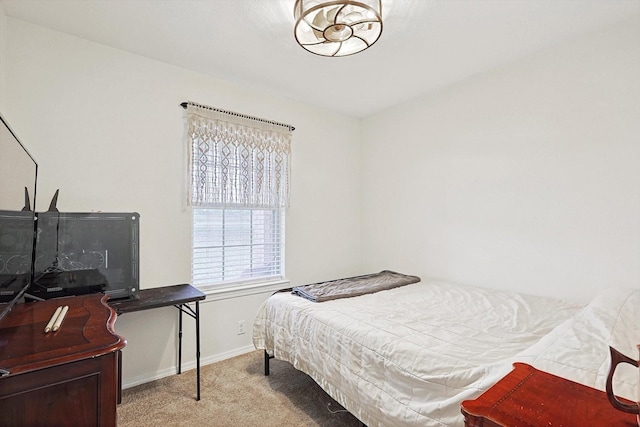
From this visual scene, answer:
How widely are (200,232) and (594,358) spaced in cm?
271

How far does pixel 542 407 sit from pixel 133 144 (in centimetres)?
283

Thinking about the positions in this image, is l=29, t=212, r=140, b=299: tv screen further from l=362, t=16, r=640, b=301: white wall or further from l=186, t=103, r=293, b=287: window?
l=362, t=16, r=640, b=301: white wall

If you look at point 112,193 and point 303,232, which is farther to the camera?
point 303,232

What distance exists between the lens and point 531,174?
8.25ft

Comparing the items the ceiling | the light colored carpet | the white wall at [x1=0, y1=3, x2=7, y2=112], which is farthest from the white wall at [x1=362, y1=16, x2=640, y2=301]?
the white wall at [x1=0, y1=3, x2=7, y2=112]

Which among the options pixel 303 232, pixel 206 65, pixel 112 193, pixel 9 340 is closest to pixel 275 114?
pixel 206 65

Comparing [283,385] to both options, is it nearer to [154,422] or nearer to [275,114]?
[154,422]

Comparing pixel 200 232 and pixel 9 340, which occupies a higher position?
pixel 200 232

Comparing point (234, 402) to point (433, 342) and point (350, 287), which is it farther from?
point (433, 342)

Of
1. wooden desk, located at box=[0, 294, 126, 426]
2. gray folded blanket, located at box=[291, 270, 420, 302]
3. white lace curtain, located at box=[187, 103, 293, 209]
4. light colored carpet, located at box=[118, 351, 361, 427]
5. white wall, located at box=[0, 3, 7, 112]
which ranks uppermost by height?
white wall, located at box=[0, 3, 7, 112]

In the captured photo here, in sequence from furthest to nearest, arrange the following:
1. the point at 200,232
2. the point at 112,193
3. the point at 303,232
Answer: the point at 303,232
the point at 200,232
the point at 112,193

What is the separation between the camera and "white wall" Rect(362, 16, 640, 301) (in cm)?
211

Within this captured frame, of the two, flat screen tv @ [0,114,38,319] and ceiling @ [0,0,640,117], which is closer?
flat screen tv @ [0,114,38,319]

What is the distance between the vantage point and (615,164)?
2.12 metres
